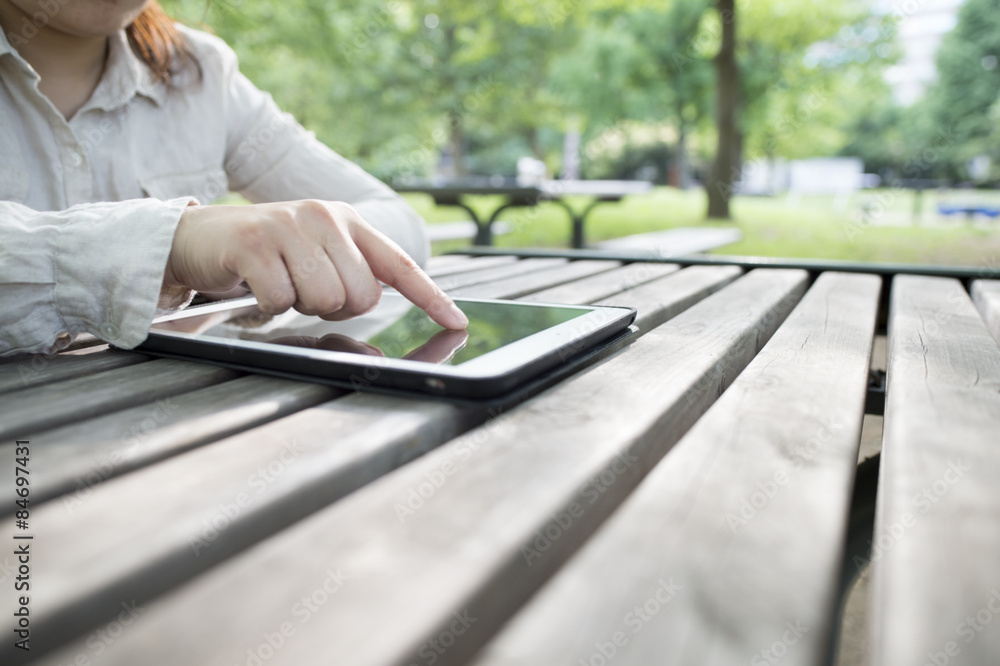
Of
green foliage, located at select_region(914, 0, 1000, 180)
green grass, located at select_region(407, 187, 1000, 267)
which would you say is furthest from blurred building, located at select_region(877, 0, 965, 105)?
green grass, located at select_region(407, 187, 1000, 267)

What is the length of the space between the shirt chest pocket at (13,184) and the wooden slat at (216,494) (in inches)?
39.5

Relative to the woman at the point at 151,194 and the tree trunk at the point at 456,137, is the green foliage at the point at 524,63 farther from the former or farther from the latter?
the woman at the point at 151,194

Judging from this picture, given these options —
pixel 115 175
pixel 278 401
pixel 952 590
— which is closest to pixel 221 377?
pixel 278 401

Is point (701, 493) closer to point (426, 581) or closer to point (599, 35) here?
point (426, 581)

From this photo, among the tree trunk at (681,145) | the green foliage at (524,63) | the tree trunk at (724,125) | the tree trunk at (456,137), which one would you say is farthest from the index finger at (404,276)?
the tree trunk at (681,145)

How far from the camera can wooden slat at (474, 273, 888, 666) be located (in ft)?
0.92

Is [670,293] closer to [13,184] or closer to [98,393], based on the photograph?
[98,393]

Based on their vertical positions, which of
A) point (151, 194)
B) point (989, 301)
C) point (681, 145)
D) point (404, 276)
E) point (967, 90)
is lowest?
point (989, 301)

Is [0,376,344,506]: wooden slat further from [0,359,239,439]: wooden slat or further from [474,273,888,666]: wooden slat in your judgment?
[474,273,888,666]: wooden slat

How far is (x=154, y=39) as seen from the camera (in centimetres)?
141

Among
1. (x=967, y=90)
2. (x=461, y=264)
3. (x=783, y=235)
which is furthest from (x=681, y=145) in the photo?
(x=461, y=264)

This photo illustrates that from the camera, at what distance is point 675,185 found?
23.8 metres

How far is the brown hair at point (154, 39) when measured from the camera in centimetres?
141

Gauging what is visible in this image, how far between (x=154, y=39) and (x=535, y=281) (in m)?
0.94
